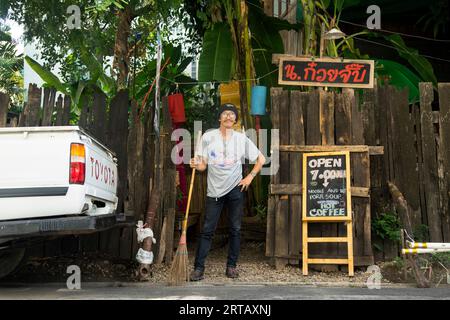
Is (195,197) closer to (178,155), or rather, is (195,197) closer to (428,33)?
(178,155)

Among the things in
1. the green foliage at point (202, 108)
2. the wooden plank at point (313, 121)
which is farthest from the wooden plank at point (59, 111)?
the green foliage at point (202, 108)

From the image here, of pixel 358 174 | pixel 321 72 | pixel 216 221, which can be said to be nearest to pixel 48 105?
pixel 216 221

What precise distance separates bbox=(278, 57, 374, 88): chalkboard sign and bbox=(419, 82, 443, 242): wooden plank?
0.83 meters

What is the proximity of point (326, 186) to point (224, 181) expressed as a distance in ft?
4.38

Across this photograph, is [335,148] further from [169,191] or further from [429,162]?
[169,191]

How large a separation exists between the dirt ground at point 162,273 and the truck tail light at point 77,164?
1.81 m

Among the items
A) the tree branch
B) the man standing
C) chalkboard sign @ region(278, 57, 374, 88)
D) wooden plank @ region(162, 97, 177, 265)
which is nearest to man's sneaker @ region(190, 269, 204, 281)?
the man standing

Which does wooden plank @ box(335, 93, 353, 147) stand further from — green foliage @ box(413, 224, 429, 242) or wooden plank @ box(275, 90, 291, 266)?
green foliage @ box(413, 224, 429, 242)

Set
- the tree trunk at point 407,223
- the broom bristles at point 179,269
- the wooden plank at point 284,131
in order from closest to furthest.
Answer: the tree trunk at point 407,223
the broom bristles at point 179,269
the wooden plank at point 284,131

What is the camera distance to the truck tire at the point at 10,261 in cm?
586

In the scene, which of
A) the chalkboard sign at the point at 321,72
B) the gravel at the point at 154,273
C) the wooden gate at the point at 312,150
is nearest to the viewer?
the gravel at the point at 154,273

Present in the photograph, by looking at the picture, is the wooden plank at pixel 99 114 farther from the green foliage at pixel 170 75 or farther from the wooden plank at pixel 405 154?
the wooden plank at pixel 405 154

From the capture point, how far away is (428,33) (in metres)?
11.8

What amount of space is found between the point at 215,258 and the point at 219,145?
2156 mm
